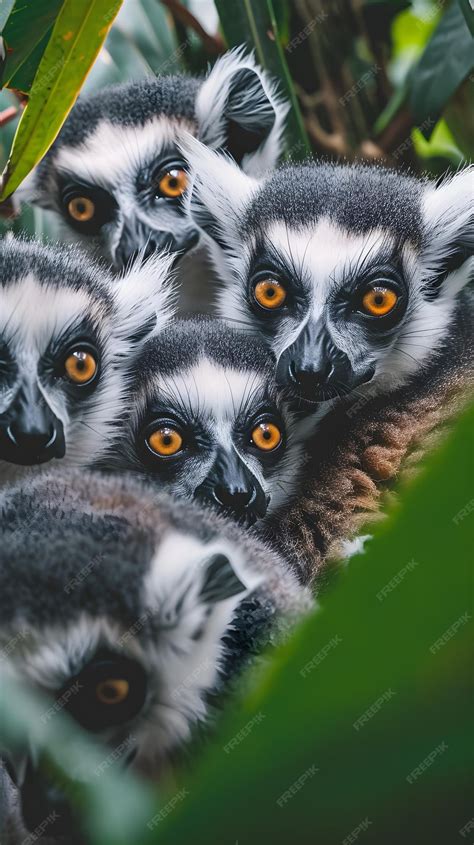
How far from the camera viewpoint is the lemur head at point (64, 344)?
133 cm

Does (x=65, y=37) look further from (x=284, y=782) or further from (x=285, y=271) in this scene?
(x=284, y=782)

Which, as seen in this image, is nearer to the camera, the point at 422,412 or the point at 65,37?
the point at 65,37

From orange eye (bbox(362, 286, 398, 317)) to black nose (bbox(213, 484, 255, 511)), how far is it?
48 centimetres

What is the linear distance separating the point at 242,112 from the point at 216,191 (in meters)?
0.28

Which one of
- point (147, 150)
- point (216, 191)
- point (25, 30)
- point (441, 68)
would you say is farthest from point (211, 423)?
point (441, 68)

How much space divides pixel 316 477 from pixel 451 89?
89 cm

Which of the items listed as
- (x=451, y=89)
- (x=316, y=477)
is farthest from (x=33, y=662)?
(x=451, y=89)

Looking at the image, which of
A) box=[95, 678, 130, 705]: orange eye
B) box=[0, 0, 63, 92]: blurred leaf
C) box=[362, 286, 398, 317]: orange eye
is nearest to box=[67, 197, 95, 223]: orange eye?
box=[0, 0, 63, 92]: blurred leaf

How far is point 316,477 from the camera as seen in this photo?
1.62 meters

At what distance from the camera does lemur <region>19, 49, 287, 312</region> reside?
1913 millimetres

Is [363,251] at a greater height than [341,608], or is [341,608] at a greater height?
[363,251]

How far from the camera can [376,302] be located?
1.63m

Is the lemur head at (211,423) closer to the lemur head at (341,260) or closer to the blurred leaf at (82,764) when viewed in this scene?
the lemur head at (341,260)
